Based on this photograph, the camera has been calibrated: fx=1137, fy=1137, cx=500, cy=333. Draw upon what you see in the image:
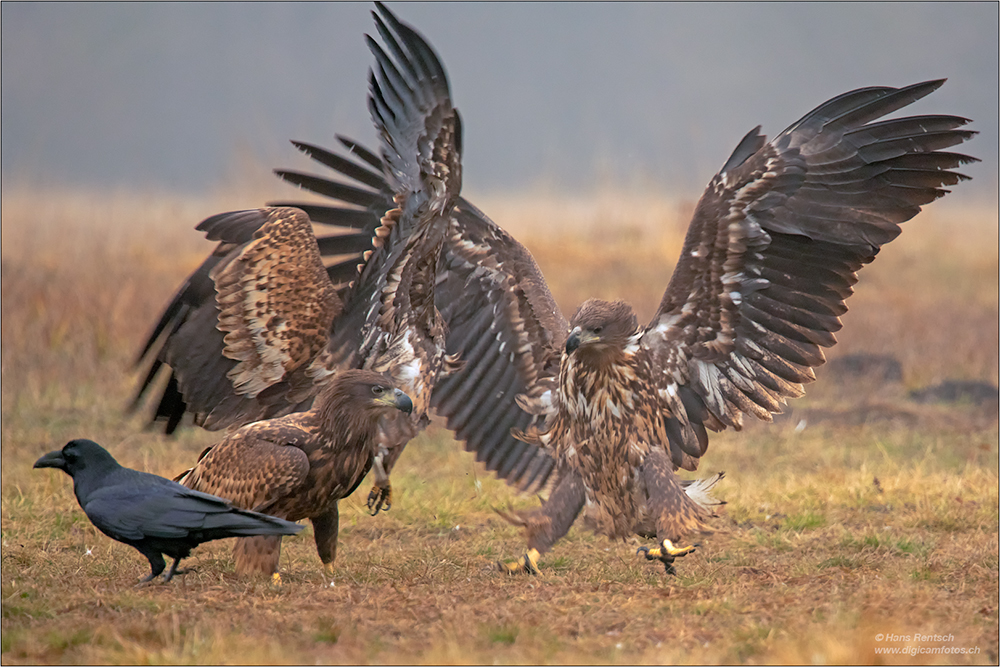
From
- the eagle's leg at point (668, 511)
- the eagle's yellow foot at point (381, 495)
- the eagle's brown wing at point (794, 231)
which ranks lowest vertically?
the eagle's yellow foot at point (381, 495)

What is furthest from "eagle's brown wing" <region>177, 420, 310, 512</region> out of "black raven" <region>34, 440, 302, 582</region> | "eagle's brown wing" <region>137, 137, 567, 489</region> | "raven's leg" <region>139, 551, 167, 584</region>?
"eagle's brown wing" <region>137, 137, 567, 489</region>

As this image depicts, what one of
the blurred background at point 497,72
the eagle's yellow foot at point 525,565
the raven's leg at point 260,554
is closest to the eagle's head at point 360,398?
the raven's leg at point 260,554

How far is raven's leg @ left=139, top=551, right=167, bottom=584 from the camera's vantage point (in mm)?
4973

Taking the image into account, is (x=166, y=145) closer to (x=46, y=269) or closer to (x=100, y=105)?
(x=100, y=105)

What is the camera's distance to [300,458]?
203 inches

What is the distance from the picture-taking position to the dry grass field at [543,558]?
4.16 meters

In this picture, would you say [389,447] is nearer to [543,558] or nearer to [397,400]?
[397,400]

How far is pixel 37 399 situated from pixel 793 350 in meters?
7.23

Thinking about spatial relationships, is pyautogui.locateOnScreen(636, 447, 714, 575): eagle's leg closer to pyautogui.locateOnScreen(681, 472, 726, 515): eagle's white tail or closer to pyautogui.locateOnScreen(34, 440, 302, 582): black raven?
pyautogui.locateOnScreen(681, 472, 726, 515): eagle's white tail

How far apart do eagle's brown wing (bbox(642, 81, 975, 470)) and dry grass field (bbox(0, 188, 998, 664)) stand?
1.11m

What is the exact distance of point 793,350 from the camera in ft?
18.7

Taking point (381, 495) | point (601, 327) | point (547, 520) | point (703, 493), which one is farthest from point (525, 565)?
point (601, 327)

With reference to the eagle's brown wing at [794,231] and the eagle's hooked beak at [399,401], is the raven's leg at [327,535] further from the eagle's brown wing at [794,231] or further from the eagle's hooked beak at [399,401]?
the eagle's brown wing at [794,231]

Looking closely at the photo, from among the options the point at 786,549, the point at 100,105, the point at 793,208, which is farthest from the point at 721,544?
the point at 100,105
